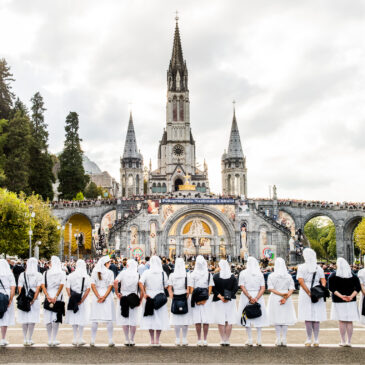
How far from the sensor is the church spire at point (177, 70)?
8550cm

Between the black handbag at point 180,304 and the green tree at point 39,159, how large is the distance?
43.8 m

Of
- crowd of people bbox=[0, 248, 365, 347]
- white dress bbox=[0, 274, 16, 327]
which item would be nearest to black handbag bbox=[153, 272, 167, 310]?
crowd of people bbox=[0, 248, 365, 347]

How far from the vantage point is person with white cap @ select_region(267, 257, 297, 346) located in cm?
933

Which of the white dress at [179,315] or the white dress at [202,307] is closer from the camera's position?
the white dress at [179,315]

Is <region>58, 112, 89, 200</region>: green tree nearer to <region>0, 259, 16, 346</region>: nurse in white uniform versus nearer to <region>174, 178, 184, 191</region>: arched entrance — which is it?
<region>174, 178, 184, 191</region>: arched entrance

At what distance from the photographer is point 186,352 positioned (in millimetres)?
8703

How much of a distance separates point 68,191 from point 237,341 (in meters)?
51.4

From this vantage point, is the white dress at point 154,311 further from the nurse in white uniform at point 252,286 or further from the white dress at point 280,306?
the white dress at point 280,306

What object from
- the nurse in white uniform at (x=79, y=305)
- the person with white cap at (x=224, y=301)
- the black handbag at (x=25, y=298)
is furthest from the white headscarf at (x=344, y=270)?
the black handbag at (x=25, y=298)

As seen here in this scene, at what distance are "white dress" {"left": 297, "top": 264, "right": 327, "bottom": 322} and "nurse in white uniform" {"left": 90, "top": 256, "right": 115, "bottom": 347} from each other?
400cm

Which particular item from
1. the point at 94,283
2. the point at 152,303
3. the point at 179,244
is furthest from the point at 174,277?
the point at 179,244

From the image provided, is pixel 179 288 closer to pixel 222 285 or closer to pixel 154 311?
pixel 154 311

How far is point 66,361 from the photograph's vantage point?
7.95m

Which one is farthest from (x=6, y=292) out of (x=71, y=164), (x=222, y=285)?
(x=71, y=164)
